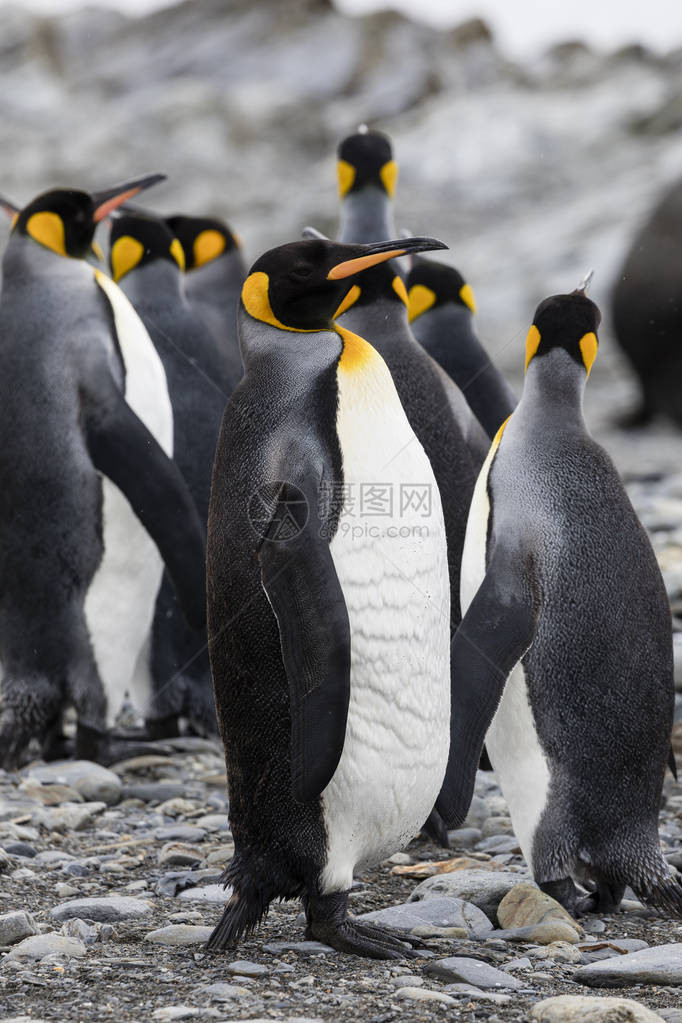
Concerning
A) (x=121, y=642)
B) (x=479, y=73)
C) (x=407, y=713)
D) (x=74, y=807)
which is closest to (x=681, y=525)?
(x=121, y=642)

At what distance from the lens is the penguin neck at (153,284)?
495 cm

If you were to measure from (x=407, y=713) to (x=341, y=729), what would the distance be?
9.5 inches

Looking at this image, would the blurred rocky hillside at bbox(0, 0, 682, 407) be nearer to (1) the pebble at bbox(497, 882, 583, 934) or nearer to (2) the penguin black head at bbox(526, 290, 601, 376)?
(2) the penguin black head at bbox(526, 290, 601, 376)

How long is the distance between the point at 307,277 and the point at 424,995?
51.2 inches

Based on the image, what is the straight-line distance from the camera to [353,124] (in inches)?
1004

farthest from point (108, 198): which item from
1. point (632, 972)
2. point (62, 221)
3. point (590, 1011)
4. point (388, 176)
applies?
point (590, 1011)

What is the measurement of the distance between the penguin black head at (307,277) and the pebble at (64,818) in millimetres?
1559

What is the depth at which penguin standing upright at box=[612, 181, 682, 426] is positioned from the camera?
11547 mm

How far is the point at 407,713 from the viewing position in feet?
8.31

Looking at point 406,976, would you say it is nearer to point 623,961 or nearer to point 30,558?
point 623,961

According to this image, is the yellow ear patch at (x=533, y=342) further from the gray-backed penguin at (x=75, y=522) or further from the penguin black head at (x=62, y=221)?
the penguin black head at (x=62, y=221)

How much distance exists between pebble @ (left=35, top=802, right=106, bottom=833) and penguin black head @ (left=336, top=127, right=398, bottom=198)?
9.98ft

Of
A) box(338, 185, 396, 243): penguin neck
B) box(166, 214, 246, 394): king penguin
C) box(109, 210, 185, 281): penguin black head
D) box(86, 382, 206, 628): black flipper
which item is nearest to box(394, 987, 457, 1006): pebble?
box(86, 382, 206, 628): black flipper

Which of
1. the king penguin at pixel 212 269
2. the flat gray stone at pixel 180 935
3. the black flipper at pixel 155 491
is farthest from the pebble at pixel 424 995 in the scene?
the king penguin at pixel 212 269
